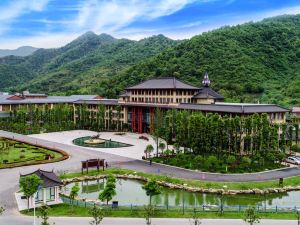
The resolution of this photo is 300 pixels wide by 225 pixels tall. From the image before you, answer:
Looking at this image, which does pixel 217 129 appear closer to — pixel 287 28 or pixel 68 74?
pixel 287 28

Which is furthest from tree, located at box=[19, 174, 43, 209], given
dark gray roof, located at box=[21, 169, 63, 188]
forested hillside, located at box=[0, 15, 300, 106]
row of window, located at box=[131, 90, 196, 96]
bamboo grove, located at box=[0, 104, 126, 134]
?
forested hillside, located at box=[0, 15, 300, 106]

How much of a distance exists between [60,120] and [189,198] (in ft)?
175

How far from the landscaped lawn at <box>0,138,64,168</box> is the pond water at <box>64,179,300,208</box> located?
37.3ft

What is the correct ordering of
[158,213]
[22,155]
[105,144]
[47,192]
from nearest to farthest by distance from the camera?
[158,213], [47,192], [22,155], [105,144]

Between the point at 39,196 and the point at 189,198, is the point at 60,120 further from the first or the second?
the point at 189,198

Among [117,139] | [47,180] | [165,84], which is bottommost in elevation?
[117,139]

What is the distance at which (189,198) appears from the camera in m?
32.2

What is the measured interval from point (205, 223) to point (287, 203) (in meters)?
10.0

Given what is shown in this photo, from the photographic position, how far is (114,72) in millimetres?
158750

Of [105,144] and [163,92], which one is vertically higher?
[163,92]

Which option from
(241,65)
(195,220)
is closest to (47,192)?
(195,220)

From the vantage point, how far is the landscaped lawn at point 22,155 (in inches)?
1714

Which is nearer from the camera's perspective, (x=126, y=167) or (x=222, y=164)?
(x=222, y=164)

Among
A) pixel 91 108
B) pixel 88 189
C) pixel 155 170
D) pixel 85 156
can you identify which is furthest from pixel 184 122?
pixel 91 108
